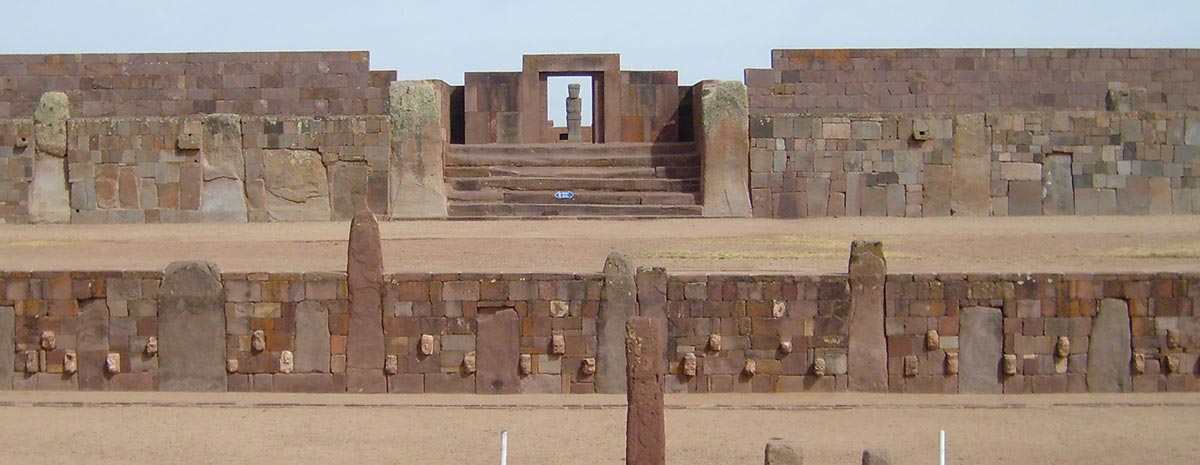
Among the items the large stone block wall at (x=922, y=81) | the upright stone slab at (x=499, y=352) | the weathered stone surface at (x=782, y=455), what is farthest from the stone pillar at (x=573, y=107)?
the weathered stone surface at (x=782, y=455)

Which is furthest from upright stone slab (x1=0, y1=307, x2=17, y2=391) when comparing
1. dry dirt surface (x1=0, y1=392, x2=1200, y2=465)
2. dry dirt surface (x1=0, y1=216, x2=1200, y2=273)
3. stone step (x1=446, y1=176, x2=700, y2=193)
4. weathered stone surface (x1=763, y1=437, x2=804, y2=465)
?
weathered stone surface (x1=763, y1=437, x2=804, y2=465)

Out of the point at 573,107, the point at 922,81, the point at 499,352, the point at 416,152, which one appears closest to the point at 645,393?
the point at 499,352

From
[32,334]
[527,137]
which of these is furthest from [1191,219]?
[32,334]

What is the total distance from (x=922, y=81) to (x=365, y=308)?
10.7 m

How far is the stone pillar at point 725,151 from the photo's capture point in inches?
739

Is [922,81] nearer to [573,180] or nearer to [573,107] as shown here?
[573,180]

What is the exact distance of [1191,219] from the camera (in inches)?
739

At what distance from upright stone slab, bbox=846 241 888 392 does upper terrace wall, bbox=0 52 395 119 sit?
32.0 feet

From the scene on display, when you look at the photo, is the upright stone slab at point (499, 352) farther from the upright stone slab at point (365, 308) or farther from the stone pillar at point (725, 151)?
the stone pillar at point (725, 151)

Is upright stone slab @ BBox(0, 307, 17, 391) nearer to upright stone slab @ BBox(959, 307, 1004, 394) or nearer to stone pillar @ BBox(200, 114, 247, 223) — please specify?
stone pillar @ BBox(200, 114, 247, 223)

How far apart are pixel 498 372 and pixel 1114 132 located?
384 inches

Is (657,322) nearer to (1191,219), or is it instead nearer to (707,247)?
(707,247)

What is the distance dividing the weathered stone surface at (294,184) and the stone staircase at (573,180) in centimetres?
152

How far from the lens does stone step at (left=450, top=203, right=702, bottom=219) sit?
724 inches
